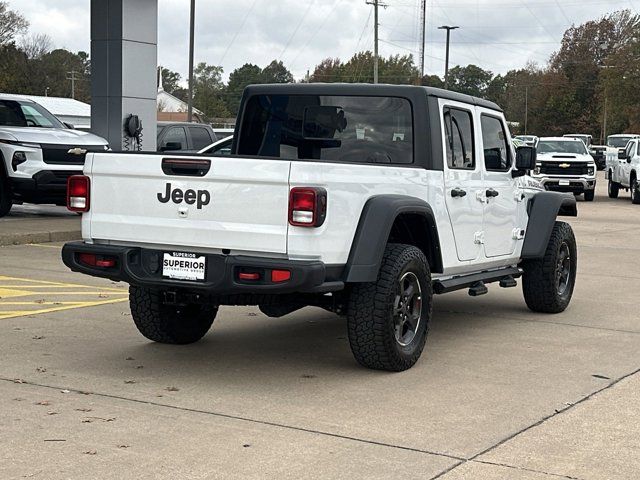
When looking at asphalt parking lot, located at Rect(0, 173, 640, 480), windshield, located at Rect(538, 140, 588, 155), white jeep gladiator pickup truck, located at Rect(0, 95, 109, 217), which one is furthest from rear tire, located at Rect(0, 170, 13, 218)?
windshield, located at Rect(538, 140, 588, 155)

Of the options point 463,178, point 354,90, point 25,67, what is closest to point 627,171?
point 463,178

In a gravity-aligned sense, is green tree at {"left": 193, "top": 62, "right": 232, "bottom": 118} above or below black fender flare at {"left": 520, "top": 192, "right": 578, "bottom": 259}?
above

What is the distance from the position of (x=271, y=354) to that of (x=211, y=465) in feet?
9.34

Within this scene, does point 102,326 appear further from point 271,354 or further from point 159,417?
point 159,417

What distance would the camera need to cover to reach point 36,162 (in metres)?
17.7

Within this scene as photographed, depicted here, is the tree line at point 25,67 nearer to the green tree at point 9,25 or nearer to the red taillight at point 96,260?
the green tree at point 9,25

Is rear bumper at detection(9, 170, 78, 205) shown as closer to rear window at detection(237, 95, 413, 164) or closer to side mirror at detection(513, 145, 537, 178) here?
rear window at detection(237, 95, 413, 164)

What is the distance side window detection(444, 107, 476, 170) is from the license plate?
2.24m

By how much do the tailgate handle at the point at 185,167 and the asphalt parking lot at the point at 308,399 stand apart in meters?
1.31

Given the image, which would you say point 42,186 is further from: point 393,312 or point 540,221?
point 393,312

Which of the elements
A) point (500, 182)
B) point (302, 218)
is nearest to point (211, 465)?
point (302, 218)

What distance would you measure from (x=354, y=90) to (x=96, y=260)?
2343 millimetres

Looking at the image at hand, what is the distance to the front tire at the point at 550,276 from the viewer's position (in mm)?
10039

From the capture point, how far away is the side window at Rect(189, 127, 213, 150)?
83.0 ft
